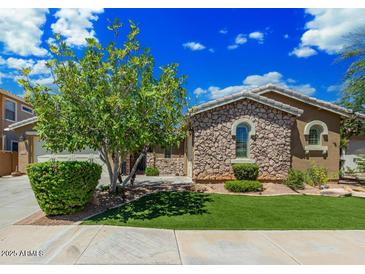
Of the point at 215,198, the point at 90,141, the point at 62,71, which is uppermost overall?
the point at 62,71

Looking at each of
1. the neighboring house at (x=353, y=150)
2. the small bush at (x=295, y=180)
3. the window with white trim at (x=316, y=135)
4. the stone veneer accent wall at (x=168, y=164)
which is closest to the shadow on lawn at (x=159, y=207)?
the small bush at (x=295, y=180)

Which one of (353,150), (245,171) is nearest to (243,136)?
(245,171)

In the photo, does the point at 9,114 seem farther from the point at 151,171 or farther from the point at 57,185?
the point at 57,185

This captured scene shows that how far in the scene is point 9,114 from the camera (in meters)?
A: 23.7

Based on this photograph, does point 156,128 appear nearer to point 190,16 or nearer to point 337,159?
point 190,16

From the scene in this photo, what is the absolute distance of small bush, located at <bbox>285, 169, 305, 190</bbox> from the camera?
13789 millimetres

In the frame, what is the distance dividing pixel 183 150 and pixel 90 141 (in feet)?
39.6

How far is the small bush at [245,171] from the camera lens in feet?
45.6

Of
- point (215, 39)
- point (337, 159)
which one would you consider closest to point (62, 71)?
point (215, 39)

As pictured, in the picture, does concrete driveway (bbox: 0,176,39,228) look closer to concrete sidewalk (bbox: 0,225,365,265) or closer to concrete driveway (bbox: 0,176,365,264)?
concrete driveway (bbox: 0,176,365,264)

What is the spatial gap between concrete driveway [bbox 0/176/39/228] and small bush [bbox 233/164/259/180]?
8.95m

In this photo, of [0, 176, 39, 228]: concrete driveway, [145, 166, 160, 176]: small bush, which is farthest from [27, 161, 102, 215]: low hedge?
[145, 166, 160, 176]: small bush

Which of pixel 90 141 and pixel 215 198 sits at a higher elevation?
pixel 90 141

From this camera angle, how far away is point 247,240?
6.36 metres
